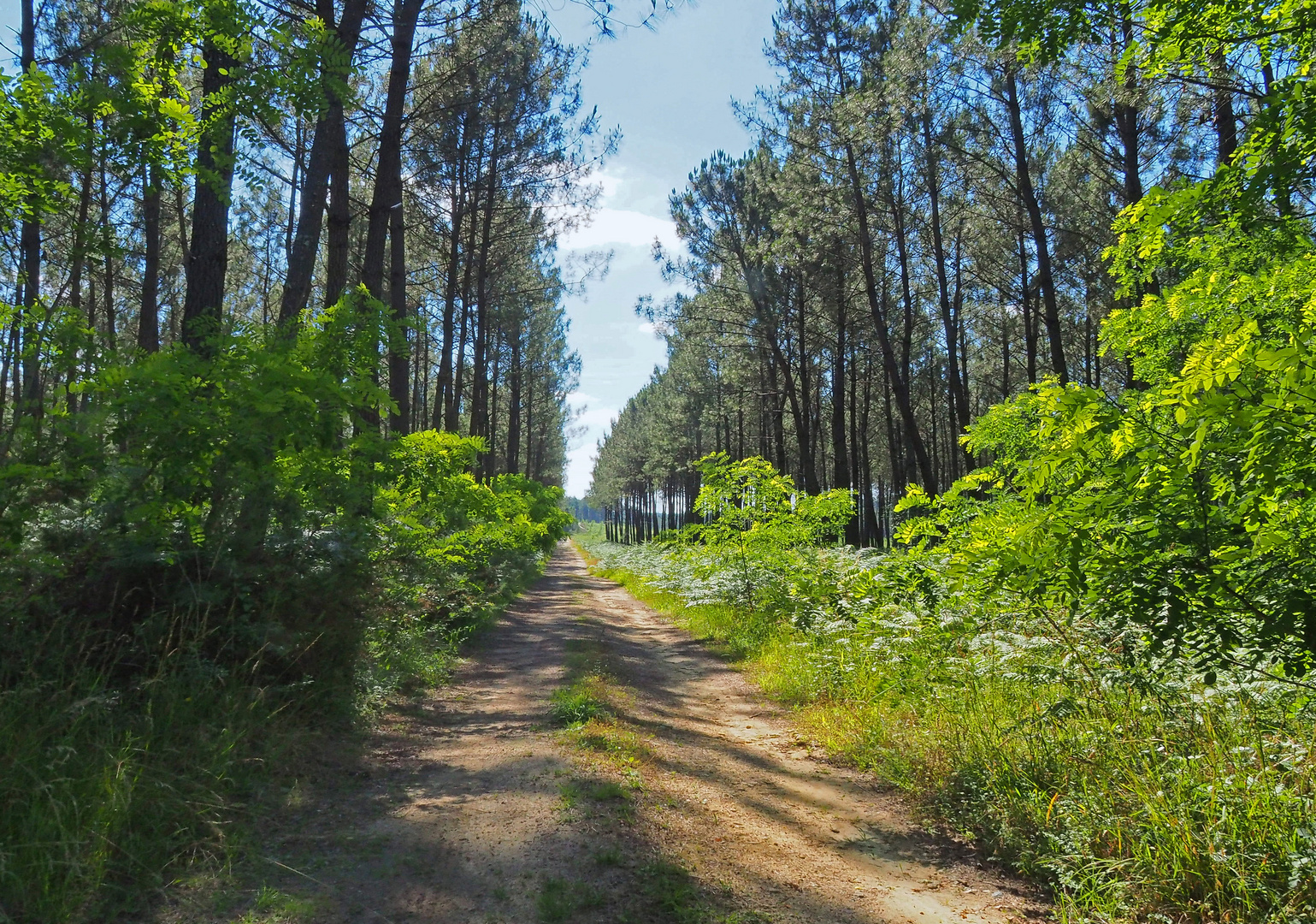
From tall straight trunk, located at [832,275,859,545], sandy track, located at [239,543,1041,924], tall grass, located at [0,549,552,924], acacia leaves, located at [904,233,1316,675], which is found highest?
tall straight trunk, located at [832,275,859,545]

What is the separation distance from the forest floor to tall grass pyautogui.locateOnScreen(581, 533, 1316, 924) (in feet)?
1.00

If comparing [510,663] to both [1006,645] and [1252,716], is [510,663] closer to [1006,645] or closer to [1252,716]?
[1006,645]

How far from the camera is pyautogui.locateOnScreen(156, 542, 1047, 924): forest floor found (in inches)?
123

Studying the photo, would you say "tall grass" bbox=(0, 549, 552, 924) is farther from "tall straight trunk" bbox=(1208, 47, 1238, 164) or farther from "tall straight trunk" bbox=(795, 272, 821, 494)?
"tall straight trunk" bbox=(795, 272, 821, 494)

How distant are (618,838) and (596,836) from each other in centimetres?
11

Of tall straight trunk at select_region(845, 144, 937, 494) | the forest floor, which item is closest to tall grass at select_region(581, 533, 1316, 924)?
the forest floor

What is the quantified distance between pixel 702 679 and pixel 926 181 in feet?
51.0

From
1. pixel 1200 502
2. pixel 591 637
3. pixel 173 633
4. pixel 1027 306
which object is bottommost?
pixel 591 637

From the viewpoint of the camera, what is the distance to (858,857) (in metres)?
3.87

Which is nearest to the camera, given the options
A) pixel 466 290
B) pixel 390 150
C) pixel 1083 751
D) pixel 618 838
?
pixel 618 838

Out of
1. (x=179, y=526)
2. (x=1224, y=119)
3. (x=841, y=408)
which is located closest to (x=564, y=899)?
(x=179, y=526)

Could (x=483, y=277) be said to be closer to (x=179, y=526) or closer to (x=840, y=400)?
(x=840, y=400)

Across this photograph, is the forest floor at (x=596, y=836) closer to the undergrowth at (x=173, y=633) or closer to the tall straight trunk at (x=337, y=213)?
the undergrowth at (x=173, y=633)

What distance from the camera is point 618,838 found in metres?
3.66
